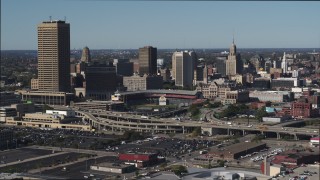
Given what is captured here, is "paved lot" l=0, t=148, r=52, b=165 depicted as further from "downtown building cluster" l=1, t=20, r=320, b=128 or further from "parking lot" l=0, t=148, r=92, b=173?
"downtown building cluster" l=1, t=20, r=320, b=128

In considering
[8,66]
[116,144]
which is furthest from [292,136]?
[8,66]

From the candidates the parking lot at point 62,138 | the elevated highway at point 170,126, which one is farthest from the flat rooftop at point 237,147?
the parking lot at point 62,138

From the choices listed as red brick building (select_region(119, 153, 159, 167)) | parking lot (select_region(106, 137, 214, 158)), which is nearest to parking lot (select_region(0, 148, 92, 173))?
red brick building (select_region(119, 153, 159, 167))

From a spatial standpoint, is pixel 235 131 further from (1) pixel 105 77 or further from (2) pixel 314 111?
(1) pixel 105 77

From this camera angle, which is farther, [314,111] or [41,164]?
[314,111]

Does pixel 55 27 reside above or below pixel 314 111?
above

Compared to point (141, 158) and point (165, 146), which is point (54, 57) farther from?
point (141, 158)
